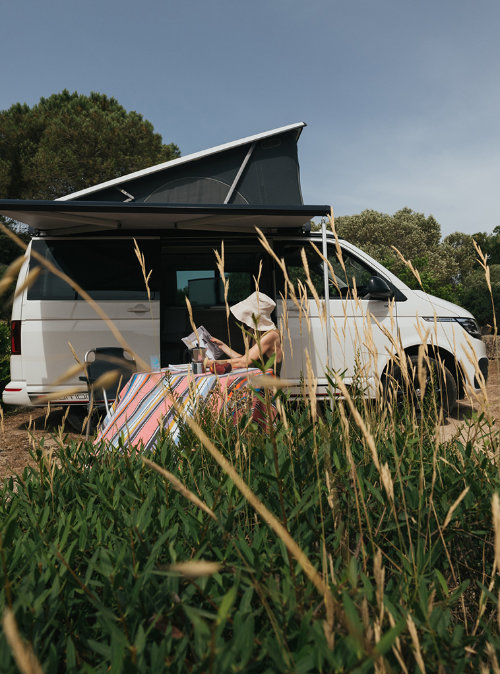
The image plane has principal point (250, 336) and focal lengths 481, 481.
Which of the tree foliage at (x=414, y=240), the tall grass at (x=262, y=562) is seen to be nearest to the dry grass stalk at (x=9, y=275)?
the tall grass at (x=262, y=562)

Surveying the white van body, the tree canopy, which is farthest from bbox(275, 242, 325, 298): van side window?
the tree canopy

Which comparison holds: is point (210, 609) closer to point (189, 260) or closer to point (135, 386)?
point (135, 386)

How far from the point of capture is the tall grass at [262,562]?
694 millimetres

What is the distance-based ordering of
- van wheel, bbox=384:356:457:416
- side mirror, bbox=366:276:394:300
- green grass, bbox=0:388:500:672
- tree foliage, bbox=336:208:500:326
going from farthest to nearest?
tree foliage, bbox=336:208:500:326
side mirror, bbox=366:276:394:300
van wheel, bbox=384:356:457:416
green grass, bbox=0:388:500:672

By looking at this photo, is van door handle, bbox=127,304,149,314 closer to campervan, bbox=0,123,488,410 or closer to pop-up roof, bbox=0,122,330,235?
campervan, bbox=0,123,488,410

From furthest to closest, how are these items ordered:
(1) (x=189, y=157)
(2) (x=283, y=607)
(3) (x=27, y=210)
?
(1) (x=189, y=157), (3) (x=27, y=210), (2) (x=283, y=607)

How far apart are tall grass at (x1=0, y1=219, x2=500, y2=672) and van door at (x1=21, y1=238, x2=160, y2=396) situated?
140 inches

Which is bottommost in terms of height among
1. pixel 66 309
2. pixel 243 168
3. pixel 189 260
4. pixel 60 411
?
pixel 60 411

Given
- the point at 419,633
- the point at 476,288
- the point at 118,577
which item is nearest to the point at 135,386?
the point at 118,577

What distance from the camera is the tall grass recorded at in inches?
27.3

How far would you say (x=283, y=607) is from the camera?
0.82 metres

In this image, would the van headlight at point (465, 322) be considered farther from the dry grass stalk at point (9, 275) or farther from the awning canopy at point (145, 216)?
the dry grass stalk at point (9, 275)

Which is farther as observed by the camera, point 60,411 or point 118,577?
point 60,411

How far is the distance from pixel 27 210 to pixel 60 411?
2716 millimetres
